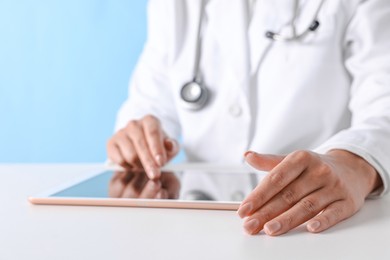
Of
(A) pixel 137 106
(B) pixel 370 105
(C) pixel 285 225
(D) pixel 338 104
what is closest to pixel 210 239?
(C) pixel 285 225

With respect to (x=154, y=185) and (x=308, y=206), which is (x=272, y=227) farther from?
(x=154, y=185)

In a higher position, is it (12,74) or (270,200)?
(270,200)

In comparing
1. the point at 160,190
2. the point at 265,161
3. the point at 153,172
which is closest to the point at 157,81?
the point at 153,172

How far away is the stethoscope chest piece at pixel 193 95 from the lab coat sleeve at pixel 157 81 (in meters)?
0.16

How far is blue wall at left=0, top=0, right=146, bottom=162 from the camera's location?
2229mm

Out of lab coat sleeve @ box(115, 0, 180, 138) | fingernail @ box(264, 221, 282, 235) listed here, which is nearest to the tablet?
fingernail @ box(264, 221, 282, 235)

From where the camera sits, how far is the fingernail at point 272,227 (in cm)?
55

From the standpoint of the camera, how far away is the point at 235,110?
113cm

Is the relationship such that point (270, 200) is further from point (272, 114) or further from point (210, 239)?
point (272, 114)

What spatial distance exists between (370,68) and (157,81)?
19.7 inches

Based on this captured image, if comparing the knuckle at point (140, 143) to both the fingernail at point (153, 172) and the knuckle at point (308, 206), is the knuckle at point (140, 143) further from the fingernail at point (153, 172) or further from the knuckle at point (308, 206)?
the knuckle at point (308, 206)

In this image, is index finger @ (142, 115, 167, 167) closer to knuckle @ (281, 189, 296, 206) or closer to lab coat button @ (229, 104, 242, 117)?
lab coat button @ (229, 104, 242, 117)

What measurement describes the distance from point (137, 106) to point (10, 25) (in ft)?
4.00

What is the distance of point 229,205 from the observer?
2.15 ft
